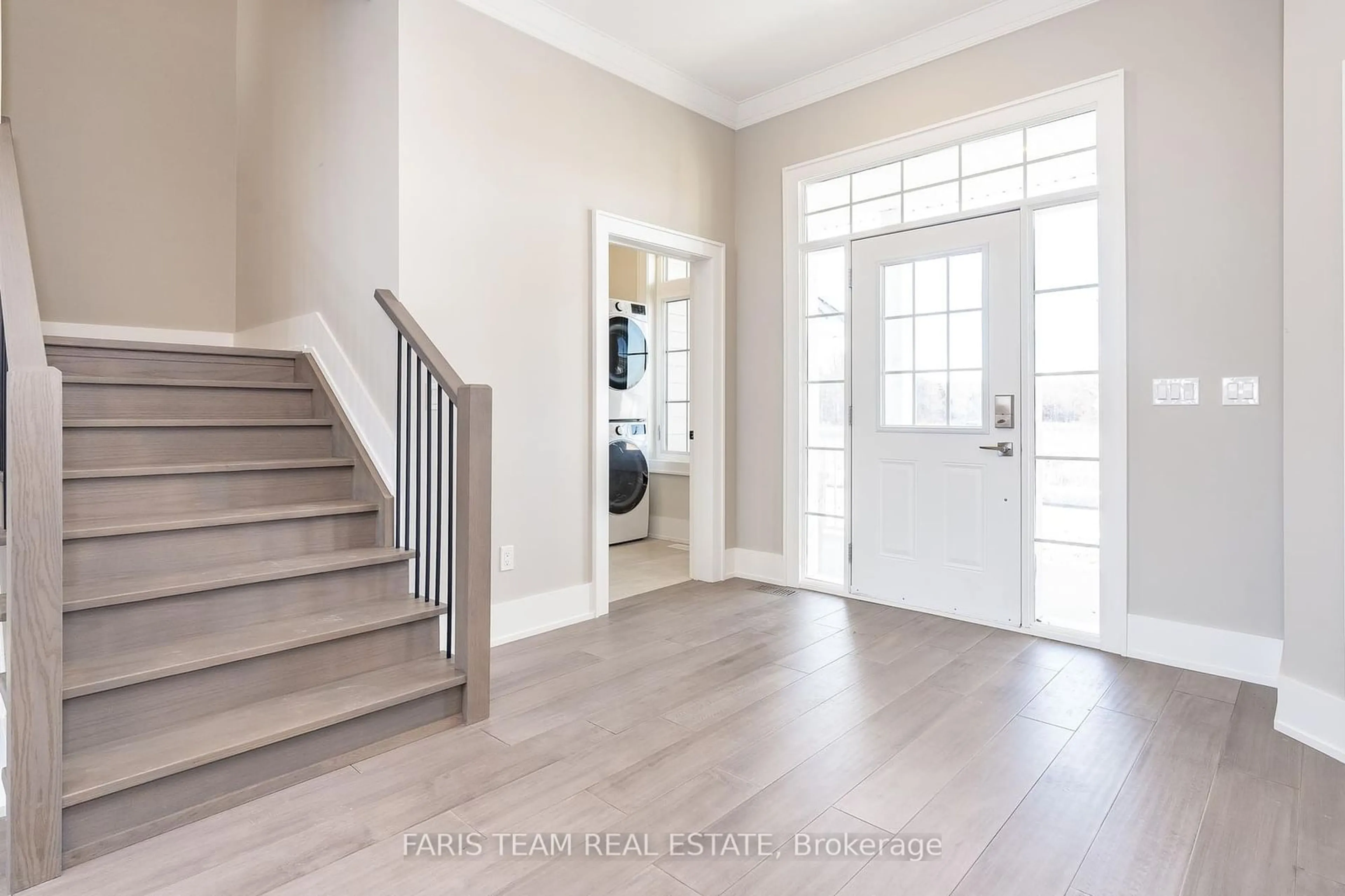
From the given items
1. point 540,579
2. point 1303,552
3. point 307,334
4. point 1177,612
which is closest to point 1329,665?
point 1303,552

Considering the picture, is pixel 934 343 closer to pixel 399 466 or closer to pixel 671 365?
pixel 399 466

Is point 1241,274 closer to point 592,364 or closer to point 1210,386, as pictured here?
point 1210,386

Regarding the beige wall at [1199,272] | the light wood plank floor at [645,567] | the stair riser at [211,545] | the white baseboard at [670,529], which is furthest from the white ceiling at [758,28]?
the white baseboard at [670,529]

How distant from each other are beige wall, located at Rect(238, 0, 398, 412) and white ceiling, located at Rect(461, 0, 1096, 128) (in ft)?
2.12

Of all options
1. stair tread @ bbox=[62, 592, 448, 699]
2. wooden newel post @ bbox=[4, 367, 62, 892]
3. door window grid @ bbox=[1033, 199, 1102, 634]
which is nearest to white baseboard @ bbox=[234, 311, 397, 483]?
stair tread @ bbox=[62, 592, 448, 699]

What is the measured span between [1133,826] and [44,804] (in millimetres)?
2530

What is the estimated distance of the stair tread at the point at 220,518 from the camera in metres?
2.10

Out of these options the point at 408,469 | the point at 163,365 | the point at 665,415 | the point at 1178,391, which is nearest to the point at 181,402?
the point at 163,365

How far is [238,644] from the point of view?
206cm

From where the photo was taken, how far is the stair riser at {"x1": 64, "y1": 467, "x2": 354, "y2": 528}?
Answer: 2318 millimetres

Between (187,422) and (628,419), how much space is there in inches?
137

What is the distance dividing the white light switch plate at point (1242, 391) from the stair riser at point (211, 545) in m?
3.36

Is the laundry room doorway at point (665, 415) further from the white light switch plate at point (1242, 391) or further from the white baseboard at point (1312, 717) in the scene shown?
the white baseboard at point (1312, 717)

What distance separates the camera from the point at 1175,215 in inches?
113
